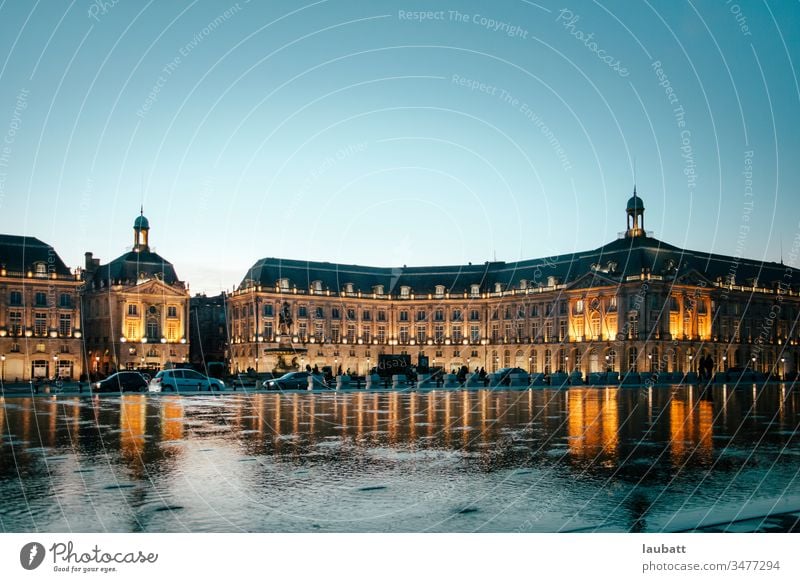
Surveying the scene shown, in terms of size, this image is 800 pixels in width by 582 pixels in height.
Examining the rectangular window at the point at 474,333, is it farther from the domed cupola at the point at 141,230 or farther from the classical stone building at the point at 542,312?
the domed cupola at the point at 141,230

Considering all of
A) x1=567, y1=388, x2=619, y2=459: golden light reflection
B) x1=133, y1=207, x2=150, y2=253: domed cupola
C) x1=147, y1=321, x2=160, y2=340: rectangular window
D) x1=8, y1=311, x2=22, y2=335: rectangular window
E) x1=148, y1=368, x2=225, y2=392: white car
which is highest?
x1=133, y1=207, x2=150, y2=253: domed cupola

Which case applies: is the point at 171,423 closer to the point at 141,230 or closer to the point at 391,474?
the point at 391,474

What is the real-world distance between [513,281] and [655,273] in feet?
81.8

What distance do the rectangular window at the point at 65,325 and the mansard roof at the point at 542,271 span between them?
2687 cm

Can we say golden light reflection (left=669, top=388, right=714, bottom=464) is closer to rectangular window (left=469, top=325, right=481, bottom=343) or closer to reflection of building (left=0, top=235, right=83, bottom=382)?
reflection of building (left=0, top=235, right=83, bottom=382)

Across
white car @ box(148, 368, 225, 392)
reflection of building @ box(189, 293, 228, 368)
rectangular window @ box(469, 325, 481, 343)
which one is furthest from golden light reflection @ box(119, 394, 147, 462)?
reflection of building @ box(189, 293, 228, 368)

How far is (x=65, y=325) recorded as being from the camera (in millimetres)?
90500

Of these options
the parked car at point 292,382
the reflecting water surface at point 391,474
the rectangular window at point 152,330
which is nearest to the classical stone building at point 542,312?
the rectangular window at point 152,330

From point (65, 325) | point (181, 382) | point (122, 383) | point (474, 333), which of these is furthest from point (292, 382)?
point (474, 333)

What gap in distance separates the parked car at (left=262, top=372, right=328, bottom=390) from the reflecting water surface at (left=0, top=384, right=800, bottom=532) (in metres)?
31.5

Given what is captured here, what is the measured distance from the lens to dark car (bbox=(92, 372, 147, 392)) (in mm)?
49438

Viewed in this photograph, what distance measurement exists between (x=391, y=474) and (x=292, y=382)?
4453 centimetres

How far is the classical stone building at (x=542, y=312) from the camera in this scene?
3831 inches

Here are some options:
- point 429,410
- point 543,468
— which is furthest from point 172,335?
point 543,468
